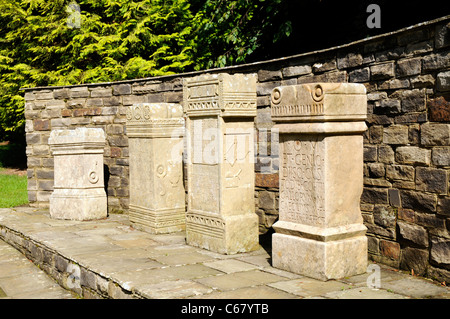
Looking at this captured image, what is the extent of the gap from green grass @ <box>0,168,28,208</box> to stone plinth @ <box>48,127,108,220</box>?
2.31 m

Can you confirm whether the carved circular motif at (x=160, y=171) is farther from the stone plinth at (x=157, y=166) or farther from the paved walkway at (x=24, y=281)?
the paved walkway at (x=24, y=281)

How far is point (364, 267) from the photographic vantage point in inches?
179

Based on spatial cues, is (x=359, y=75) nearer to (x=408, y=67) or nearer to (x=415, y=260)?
(x=408, y=67)

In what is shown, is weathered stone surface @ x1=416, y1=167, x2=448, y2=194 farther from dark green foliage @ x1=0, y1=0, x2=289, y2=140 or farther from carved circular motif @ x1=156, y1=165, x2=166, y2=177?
dark green foliage @ x1=0, y1=0, x2=289, y2=140

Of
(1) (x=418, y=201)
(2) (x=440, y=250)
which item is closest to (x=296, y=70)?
(1) (x=418, y=201)

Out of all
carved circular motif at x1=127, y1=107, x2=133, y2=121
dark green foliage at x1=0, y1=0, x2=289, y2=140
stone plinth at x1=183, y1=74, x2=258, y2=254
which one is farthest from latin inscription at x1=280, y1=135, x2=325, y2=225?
dark green foliage at x1=0, y1=0, x2=289, y2=140

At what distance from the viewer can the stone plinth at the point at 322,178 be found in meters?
4.30

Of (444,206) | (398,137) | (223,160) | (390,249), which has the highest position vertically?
(398,137)

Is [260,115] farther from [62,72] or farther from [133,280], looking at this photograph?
[62,72]

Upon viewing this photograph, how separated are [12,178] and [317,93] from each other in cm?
1285

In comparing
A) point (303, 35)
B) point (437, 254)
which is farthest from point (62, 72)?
point (437, 254)

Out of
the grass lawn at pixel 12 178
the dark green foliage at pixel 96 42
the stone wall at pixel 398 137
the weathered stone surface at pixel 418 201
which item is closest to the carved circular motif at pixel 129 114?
the stone wall at pixel 398 137

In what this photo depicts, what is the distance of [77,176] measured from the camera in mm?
7668

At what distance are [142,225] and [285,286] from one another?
119 inches
